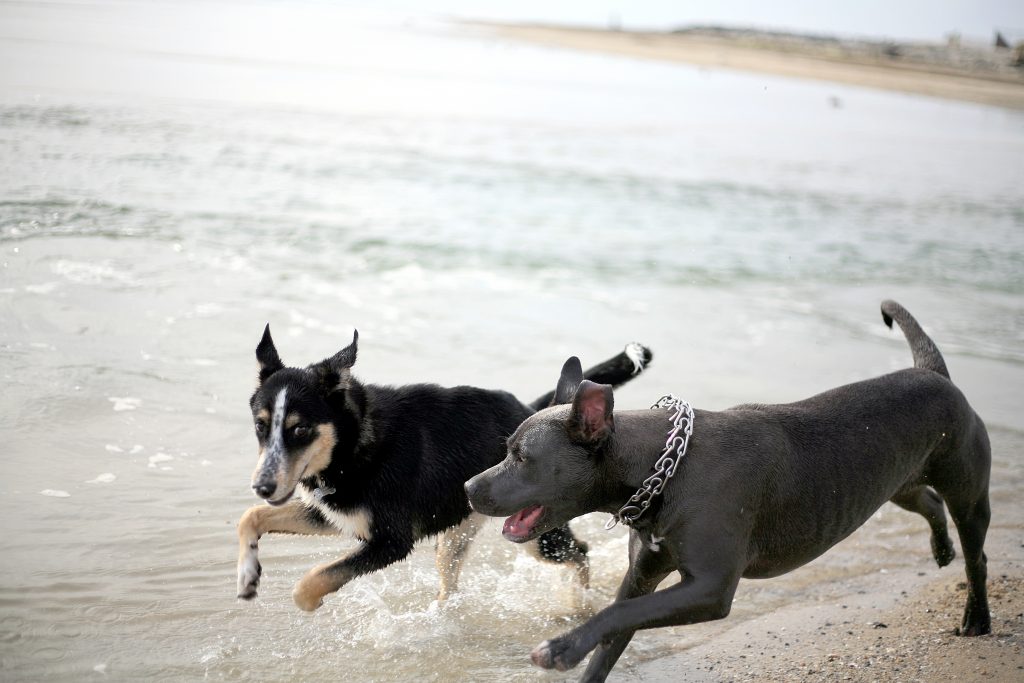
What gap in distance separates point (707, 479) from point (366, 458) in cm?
192

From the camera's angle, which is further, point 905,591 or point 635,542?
point 905,591

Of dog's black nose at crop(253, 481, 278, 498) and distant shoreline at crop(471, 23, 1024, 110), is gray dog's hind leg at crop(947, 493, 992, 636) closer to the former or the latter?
dog's black nose at crop(253, 481, 278, 498)

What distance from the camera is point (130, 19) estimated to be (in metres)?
33.9

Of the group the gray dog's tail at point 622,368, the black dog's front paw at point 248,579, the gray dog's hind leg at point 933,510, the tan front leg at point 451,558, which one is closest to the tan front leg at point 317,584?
the black dog's front paw at point 248,579

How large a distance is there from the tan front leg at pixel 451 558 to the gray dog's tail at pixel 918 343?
8.55 feet

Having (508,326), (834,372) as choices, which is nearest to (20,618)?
(508,326)

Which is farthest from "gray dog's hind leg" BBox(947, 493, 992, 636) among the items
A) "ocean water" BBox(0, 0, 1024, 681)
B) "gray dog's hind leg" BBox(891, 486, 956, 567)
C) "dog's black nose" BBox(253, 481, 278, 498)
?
"dog's black nose" BBox(253, 481, 278, 498)

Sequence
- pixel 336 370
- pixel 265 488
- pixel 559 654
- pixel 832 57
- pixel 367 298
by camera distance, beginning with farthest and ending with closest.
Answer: pixel 832 57, pixel 367 298, pixel 336 370, pixel 265 488, pixel 559 654

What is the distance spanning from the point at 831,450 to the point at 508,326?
6008 millimetres

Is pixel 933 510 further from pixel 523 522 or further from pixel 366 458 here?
pixel 366 458

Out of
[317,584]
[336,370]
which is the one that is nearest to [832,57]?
[336,370]

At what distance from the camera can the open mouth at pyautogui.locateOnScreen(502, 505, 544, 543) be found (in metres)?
4.13

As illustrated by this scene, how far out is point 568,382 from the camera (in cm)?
451

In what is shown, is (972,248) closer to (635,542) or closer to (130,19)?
(635,542)
